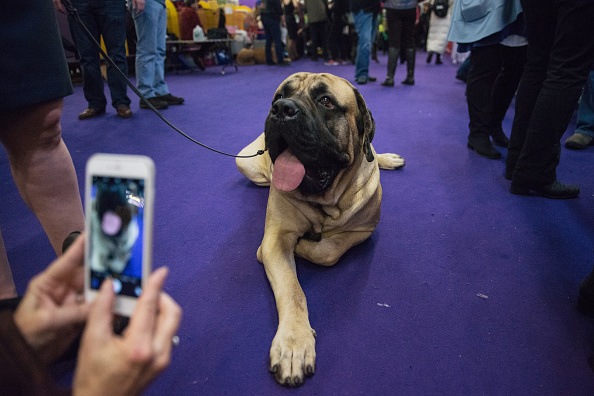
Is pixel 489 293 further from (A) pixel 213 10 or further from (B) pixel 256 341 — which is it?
(A) pixel 213 10

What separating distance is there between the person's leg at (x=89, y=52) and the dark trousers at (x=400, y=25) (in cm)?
347

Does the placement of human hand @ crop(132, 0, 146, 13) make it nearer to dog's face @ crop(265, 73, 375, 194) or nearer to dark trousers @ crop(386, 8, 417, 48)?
dog's face @ crop(265, 73, 375, 194)

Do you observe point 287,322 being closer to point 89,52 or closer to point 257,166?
point 257,166

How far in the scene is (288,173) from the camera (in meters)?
1.38

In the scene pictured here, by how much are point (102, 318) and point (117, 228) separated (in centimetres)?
12

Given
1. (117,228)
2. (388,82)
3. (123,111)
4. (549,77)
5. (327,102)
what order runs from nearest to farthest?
(117,228), (327,102), (549,77), (123,111), (388,82)

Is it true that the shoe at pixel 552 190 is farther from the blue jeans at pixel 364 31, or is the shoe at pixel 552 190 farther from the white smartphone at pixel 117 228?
the blue jeans at pixel 364 31

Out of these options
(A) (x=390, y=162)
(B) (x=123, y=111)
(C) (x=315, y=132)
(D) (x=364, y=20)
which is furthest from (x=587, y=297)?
(D) (x=364, y=20)

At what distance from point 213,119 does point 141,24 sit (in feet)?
4.00

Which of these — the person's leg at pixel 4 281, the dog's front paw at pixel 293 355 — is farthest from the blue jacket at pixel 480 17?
the person's leg at pixel 4 281

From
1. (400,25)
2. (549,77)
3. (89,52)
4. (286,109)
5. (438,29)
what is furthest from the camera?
(438,29)

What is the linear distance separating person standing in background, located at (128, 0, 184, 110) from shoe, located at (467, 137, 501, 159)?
125 inches

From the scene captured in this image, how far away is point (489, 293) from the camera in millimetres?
1291

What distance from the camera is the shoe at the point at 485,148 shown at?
2516mm
